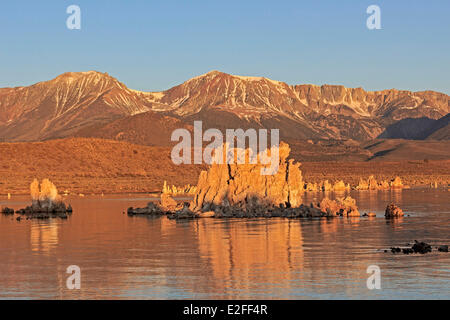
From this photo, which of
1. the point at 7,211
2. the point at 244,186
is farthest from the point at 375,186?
→ the point at 7,211

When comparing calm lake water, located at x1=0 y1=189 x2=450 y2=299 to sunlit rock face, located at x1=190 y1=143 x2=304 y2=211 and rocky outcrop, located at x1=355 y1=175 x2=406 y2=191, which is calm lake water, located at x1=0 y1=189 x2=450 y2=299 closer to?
sunlit rock face, located at x1=190 y1=143 x2=304 y2=211

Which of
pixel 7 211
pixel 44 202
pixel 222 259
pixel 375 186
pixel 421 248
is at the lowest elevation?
pixel 222 259

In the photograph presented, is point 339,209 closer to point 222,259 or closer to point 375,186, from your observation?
point 222,259

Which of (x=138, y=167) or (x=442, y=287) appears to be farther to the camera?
(x=138, y=167)

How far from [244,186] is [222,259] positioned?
33.5 meters

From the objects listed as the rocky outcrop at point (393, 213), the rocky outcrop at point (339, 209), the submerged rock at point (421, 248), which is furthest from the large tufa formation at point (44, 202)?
the submerged rock at point (421, 248)

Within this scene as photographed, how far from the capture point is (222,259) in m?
44.0

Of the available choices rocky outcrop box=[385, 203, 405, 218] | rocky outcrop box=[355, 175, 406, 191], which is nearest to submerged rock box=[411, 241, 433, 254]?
rocky outcrop box=[385, 203, 405, 218]

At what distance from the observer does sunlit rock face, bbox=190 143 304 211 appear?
77188mm

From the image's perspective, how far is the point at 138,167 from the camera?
174 meters
